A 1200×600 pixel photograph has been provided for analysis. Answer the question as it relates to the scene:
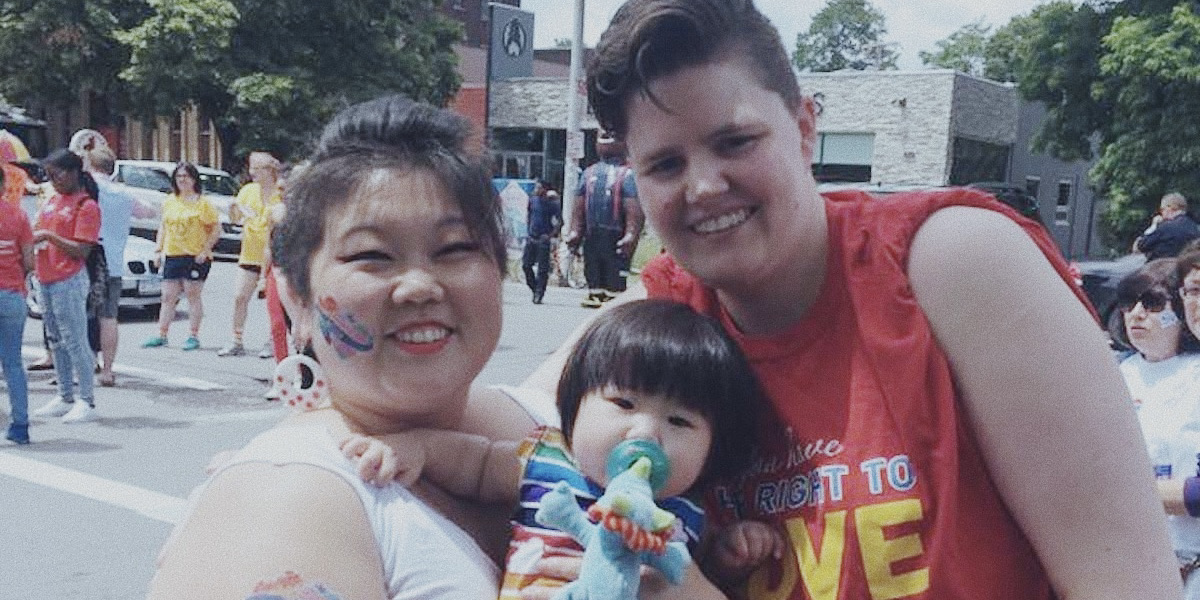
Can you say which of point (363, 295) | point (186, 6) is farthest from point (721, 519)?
point (186, 6)

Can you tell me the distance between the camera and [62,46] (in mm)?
26500

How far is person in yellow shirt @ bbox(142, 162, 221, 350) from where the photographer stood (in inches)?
399

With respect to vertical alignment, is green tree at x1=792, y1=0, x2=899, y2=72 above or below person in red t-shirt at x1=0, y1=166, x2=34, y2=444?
above

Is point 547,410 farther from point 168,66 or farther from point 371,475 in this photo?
point 168,66

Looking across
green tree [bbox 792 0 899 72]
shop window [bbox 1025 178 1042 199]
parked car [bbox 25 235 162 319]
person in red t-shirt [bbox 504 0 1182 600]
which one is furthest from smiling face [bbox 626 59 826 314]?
green tree [bbox 792 0 899 72]

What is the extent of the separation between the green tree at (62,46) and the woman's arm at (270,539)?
27.5 m

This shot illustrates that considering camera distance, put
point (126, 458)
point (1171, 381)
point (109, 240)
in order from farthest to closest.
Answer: point (109, 240), point (126, 458), point (1171, 381)

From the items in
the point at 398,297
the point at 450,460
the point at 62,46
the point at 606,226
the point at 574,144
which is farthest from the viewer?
the point at 62,46

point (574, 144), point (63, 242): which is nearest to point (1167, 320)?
point (63, 242)

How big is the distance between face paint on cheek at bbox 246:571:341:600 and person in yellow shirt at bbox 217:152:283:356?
7.92 metres

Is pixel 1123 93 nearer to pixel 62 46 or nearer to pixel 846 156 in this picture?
pixel 846 156

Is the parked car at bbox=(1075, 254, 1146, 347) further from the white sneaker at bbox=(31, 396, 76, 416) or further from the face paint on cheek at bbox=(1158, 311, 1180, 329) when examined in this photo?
the white sneaker at bbox=(31, 396, 76, 416)

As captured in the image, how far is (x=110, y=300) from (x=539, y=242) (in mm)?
7475

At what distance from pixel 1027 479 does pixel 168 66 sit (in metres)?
27.0
